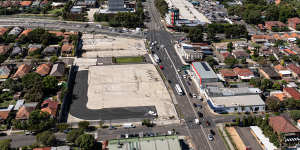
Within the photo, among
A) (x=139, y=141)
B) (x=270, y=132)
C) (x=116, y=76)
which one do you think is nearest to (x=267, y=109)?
(x=270, y=132)

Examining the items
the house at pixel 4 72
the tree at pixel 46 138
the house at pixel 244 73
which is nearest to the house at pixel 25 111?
the tree at pixel 46 138

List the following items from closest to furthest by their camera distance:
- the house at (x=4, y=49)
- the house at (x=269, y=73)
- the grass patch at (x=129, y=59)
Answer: the house at (x=269, y=73) < the grass patch at (x=129, y=59) < the house at (x=4, y=49)

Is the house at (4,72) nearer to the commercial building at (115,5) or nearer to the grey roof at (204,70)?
the grey roof at (204,70)

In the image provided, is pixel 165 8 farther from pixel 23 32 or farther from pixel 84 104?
pixel 84 104

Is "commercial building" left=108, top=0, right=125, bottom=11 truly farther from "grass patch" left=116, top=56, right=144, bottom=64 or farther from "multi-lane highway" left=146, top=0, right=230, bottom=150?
"grass patch" left=116, top=56, right=144, bottom=64

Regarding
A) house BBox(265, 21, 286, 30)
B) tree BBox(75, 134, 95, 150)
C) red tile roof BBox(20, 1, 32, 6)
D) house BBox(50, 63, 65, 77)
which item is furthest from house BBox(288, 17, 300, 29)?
red tile roof BBox(20, 1, 32, 6)

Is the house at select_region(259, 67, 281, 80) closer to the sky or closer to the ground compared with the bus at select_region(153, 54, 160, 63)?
closer to the ground
